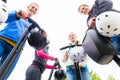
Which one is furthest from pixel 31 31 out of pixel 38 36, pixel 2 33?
pixel 2 33

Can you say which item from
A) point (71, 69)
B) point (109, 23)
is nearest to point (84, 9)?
point (71, 69)

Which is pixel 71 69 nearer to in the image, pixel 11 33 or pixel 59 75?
pixel 59 75

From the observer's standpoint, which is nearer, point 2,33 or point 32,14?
point 2,33

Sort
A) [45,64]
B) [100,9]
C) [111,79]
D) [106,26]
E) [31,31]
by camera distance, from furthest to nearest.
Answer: [111,79]
[45,64]
[100,9]
[106,26]
[31,31]

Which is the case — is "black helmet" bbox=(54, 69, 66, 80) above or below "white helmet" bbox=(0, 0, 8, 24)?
below

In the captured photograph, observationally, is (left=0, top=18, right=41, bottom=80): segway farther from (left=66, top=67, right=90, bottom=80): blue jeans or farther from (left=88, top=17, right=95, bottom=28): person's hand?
(left=66, top=67, right=90, bottom=80): blue jeans

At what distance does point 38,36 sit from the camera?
1984mm

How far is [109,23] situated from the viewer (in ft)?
6.58

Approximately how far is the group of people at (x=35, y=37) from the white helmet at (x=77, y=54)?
0.27 meters

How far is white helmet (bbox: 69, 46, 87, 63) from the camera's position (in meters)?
2.69

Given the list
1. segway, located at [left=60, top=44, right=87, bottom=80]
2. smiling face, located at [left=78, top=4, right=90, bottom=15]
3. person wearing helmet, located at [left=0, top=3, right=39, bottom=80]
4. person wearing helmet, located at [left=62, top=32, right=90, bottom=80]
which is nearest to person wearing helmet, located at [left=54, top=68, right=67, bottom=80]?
segway, located at [left=60, top=44, right=87, bottom=80]

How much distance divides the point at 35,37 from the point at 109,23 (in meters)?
0.62

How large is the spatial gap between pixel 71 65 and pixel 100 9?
1.24 metres

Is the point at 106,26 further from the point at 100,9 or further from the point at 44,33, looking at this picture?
the point at 44,33
